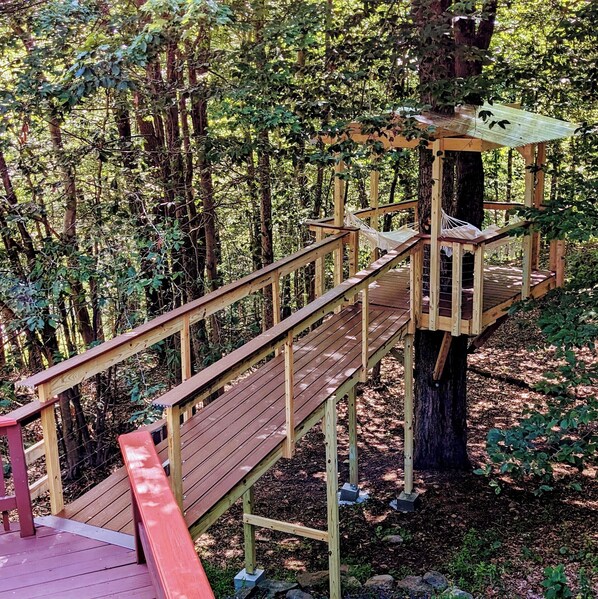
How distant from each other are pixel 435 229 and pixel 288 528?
3046 mm

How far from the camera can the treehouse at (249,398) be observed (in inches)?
119

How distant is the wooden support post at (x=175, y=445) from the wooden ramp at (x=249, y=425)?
0.27 meters

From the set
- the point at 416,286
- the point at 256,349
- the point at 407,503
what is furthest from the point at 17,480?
the point at 407,503

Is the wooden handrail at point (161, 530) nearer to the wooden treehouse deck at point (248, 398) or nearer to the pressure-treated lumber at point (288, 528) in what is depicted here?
the wooden treehouse deck at point (248, 398)

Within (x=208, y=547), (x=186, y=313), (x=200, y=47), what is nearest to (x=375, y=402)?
(x=208, y=547)

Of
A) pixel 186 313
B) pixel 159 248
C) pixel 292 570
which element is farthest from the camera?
pixel 159 248

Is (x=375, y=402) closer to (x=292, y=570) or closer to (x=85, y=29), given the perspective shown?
(x=292, y=570)

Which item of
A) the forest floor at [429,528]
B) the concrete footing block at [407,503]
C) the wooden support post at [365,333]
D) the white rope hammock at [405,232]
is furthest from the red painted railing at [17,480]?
the concrete footing block at [407,503]

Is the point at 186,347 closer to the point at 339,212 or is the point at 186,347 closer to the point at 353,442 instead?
the point at 339,212

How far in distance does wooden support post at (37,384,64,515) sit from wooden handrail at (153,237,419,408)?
71 cm

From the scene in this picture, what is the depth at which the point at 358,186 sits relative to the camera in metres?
13.4

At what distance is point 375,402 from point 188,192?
468cm

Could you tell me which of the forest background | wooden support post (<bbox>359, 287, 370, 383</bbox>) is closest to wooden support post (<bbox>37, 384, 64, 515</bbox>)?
the forest background

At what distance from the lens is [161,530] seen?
85.7 inches
